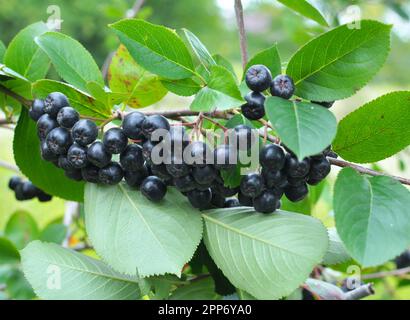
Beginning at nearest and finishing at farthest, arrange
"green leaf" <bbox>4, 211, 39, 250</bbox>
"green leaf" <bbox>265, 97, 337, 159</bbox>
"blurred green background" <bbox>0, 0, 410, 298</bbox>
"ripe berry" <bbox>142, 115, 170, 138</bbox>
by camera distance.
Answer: "green leaf" <bbox>265, 97, 337, 159</bbox> → "ripe berry" <bbox>142, 115, 170, 138</bbox> → "green leaf" <bbox>4, 211, 39, 250</bbox> → "blurred green background" <bbox>0, 0, 410, 298</bbox>

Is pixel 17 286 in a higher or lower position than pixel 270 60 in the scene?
lower

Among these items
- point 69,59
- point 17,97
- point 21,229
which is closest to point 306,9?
point 69,59

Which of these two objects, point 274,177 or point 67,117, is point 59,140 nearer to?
point 67,117

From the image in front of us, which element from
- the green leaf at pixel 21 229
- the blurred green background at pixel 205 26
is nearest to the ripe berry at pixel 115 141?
the green leaf at pixel 21 229

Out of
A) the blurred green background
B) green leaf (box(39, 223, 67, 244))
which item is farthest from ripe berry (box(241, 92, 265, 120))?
the blurred green background

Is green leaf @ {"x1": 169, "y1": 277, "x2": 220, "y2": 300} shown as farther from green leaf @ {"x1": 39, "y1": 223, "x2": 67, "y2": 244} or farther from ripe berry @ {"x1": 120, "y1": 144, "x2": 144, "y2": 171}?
green leaf @ {"x1": 39, "y1": 223, "x2": 67, "y2": 244}

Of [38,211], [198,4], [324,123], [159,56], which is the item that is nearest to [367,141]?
[324,123]

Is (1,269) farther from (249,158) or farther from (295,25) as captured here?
(295,25)
